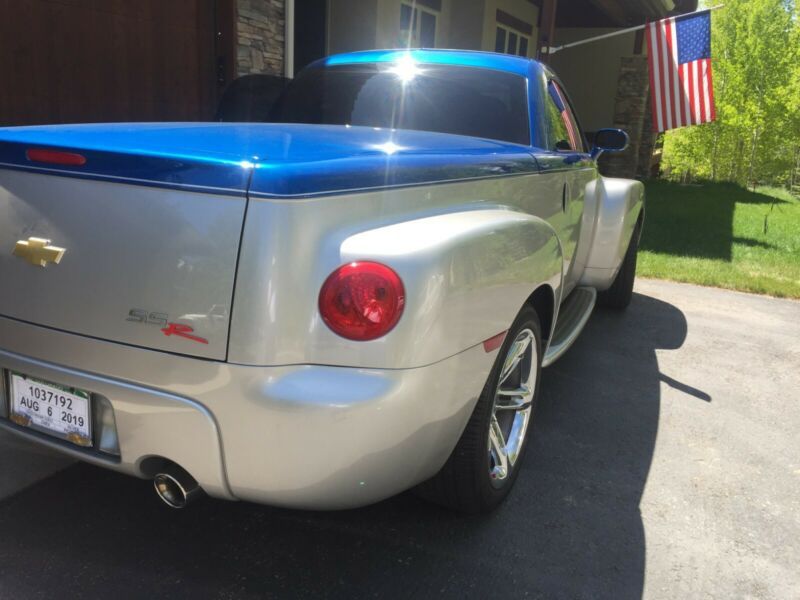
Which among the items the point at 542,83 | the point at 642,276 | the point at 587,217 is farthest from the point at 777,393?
the point at 642,276

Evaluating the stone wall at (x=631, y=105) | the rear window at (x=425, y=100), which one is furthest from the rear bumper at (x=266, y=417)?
the stone wall at (x=631, y=105)

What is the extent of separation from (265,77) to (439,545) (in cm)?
404

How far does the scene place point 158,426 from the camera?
1776 millimetres

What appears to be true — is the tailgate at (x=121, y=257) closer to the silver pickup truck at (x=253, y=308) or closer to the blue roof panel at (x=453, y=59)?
the silver pickup truck at (x=253, y=308)

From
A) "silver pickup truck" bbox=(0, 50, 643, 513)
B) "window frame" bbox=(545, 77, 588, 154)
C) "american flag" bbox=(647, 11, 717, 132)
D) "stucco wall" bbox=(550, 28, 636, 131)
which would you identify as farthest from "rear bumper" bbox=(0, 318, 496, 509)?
"stucco wall" bbox=(550, 28, 636, 131)

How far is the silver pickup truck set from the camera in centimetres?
166

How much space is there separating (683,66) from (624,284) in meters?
6.80

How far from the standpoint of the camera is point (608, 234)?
425 cm

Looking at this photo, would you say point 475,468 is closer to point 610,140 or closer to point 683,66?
point 610,140

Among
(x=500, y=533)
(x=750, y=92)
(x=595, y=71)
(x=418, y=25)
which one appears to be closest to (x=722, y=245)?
(x=418, y=25)

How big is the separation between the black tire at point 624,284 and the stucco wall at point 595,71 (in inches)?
554

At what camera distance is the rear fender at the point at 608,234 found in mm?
4234

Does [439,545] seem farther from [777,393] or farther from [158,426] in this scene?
[777,393]

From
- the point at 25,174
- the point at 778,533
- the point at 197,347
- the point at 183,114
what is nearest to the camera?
the point at 197,347
